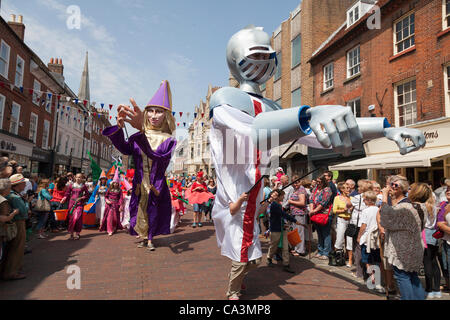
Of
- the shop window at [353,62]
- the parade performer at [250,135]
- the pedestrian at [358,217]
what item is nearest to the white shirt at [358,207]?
the pedestrian at [358,217]

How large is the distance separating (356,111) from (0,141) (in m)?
18.1

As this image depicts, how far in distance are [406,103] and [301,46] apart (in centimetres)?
828

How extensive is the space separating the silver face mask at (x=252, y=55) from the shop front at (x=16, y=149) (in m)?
14.6

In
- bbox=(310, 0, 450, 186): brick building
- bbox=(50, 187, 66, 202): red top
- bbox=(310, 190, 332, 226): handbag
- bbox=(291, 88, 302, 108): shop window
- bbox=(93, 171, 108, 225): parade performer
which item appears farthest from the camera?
bbox=(291, 88, 302, 108): shop window

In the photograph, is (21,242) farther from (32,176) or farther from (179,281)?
(32,176)

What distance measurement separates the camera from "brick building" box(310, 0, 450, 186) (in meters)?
9.14

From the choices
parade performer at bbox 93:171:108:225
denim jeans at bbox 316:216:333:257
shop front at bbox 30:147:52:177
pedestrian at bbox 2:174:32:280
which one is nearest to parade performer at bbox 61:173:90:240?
parade performer at bbox 93:171:108:225

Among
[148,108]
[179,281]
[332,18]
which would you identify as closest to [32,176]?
[148,108]

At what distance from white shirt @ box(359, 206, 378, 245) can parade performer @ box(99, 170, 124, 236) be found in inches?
236

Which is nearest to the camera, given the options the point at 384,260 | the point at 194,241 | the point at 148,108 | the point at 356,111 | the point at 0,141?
the point at 384,260

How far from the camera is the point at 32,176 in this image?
8336 mm

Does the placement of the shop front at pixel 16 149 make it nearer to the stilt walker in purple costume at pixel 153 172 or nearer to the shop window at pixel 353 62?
the stilt walker in purple costume at pixel 153 172

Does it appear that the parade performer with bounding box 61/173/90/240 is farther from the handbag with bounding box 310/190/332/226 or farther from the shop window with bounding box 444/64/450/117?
the shop window with bounding box 444/64/450/117

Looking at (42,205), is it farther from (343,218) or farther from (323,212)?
(343,218)
